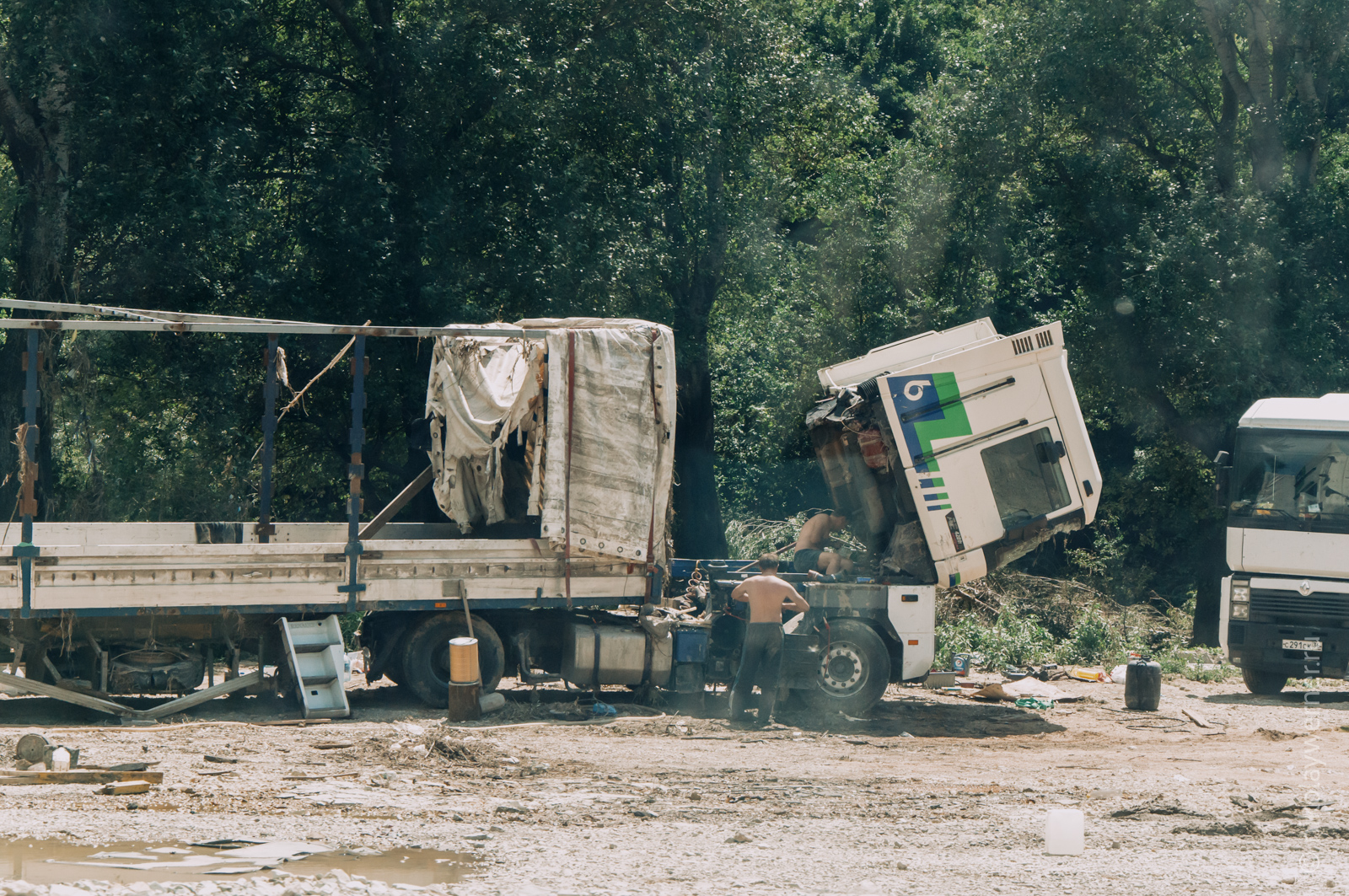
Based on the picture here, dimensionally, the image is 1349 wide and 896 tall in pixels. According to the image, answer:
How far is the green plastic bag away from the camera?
42.9ft

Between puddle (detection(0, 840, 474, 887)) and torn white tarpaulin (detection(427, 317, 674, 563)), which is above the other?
torn white tarpaulin (detection(427, 317, 674, 563))

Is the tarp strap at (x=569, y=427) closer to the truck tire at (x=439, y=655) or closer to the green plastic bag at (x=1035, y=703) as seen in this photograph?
the truck tire at (x=439, y=655)

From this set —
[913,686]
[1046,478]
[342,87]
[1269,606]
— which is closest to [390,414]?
[342,87]

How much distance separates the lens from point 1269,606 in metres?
14.0

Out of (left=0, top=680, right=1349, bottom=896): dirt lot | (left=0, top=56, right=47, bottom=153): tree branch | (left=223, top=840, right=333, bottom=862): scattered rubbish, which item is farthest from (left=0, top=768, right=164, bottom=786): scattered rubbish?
(left=0, top=56, right=47, bottom=153): tree branch

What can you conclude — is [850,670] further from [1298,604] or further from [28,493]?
[28,493]

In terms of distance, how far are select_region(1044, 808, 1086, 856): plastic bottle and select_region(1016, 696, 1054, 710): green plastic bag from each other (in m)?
5.96

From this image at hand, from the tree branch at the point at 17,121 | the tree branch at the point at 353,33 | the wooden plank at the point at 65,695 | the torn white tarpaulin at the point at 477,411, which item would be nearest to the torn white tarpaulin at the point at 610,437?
the torn white tarpaulin at the point at 477,411

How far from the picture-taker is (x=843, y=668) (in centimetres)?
1210

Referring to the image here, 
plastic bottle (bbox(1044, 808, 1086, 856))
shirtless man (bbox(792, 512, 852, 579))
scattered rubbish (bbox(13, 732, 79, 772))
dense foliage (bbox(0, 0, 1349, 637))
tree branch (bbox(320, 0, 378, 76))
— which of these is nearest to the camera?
plastic bottle (bbox(1044, 808, 1086, 856))

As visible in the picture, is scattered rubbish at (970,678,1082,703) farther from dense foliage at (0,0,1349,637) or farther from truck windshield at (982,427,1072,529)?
dense foliage at (0,0,1349,637)

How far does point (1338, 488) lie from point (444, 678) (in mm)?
9040

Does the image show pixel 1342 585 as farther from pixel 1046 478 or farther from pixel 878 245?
pixel 878 245

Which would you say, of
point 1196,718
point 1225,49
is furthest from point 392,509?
point 1225,49
